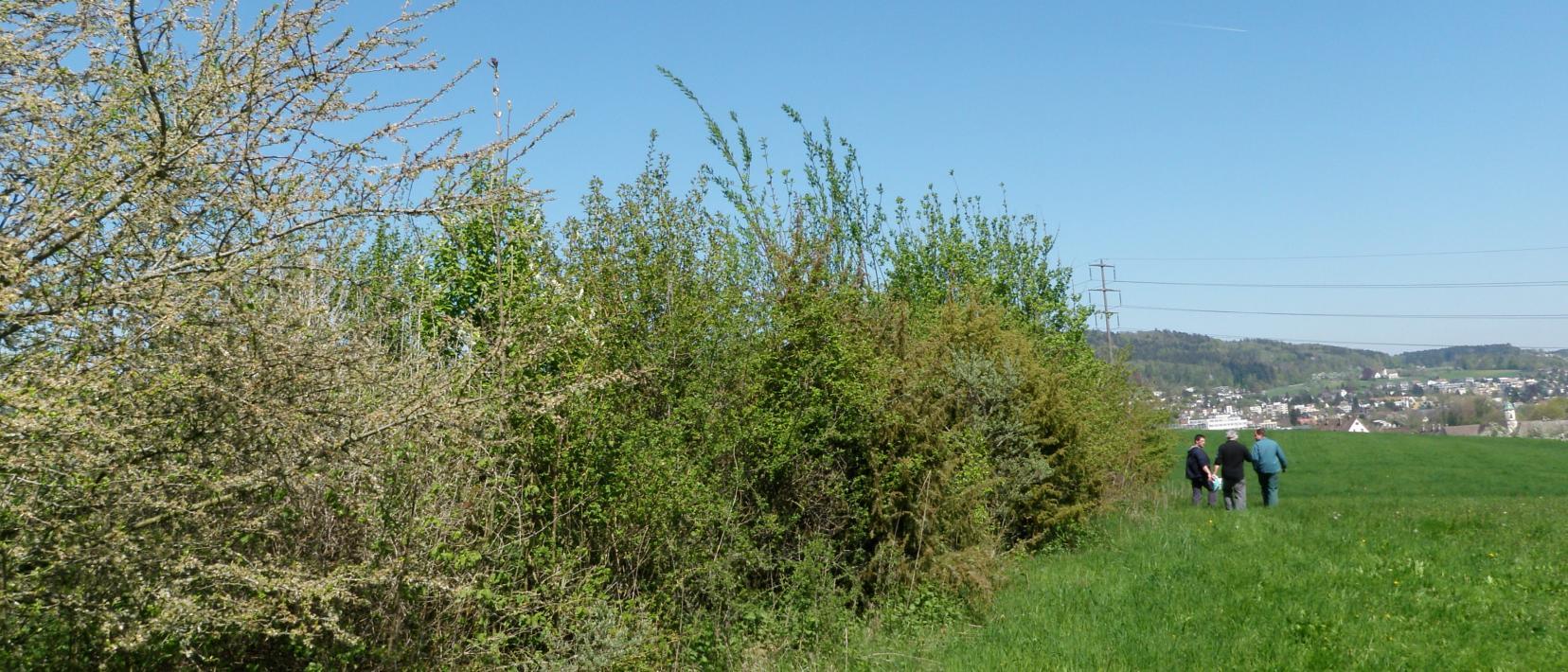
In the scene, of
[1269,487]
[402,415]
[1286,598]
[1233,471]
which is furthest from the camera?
[1269,487]

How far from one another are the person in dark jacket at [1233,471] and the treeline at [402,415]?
9.84m

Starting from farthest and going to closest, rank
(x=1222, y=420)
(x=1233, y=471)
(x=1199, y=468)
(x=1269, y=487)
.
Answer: (x=1222, y=420) < (x=1199, y=468) < (x=1269, y=487) < (x=1233, y=471)

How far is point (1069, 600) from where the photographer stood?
33.4 ft

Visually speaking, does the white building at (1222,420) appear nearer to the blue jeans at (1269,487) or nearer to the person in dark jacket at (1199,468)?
the person in dark jacket at (1199,468)

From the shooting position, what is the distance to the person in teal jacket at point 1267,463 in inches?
758

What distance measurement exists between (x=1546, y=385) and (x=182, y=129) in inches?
9199

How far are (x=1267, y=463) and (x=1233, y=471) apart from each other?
0.65 m

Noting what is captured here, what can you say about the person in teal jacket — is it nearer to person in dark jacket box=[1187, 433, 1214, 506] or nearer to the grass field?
person in dark jacket box=[1187, 433, 1214, 506]

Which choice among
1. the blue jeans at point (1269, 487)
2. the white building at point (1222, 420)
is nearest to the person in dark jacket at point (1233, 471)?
the blue jeans at point (1269, 487)

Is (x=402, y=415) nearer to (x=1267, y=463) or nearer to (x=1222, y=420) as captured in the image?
(x=1267, y=463)

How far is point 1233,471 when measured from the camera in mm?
19219

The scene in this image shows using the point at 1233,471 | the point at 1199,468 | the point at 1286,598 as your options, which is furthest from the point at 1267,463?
the point at 1286,598

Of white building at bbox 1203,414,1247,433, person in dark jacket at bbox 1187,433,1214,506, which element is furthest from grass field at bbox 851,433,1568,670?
white building at bbox 1203,414,1247,433

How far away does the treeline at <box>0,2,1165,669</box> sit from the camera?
425 cm
